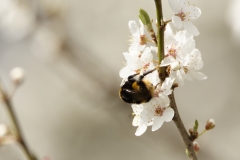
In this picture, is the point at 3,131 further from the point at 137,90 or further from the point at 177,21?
the point at 177,21

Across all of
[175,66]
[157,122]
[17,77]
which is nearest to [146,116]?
[157,122]

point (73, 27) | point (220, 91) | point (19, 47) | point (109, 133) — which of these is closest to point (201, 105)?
point (220, 91)

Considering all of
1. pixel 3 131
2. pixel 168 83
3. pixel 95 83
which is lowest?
pixel 95 83

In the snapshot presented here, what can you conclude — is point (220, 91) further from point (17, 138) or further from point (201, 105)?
point (17, 138)

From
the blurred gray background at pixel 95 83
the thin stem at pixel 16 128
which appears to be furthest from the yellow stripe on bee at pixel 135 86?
the blurred gray background at pixel 95 83

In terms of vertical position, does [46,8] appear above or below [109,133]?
above

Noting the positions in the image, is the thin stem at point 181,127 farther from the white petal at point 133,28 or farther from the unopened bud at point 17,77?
the unopened bud at point 17,77
